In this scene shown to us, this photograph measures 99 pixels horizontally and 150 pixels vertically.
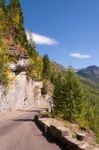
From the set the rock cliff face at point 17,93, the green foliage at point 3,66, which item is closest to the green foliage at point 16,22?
the rock cliff face at point 17,93

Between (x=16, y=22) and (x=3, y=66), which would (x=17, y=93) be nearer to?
(x=3, y=66)

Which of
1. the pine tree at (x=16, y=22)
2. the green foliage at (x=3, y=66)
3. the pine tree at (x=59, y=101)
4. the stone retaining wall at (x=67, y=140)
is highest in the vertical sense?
the pine tree at (x=16, y=22)

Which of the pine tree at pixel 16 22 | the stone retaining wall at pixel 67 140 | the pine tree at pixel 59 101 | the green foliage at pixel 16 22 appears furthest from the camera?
the pine tree at pixel 16 22

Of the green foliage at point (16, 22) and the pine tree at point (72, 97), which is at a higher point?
the green foliage at point (16, 22)

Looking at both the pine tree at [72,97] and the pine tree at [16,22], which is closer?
the pine tree at [72,97]

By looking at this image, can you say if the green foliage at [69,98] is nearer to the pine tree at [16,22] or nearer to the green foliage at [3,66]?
the green foliage at [3,66]

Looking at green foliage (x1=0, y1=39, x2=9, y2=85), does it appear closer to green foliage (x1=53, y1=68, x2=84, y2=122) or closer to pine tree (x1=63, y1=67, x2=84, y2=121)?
green foliage (x1=53, y1=68, x2=84, y2=122)

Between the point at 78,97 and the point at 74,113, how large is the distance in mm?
4264

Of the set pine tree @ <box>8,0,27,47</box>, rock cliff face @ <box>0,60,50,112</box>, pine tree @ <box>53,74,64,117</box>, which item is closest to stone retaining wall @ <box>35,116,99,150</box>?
pine tree @ <box>53,74,64,117</box>

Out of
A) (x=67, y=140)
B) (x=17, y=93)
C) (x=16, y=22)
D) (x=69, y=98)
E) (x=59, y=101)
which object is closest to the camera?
(x=67, y=140)

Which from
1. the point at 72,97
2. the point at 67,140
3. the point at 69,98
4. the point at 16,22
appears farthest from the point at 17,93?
the point at 67,140

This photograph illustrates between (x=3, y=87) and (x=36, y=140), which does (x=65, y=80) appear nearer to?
(x=3, y=87)

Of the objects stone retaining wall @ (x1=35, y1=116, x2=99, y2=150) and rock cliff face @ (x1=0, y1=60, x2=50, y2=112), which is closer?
stone retaining wall @ (x1=35, y1=116, x2=99, y2=150)

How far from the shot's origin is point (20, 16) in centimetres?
11406
